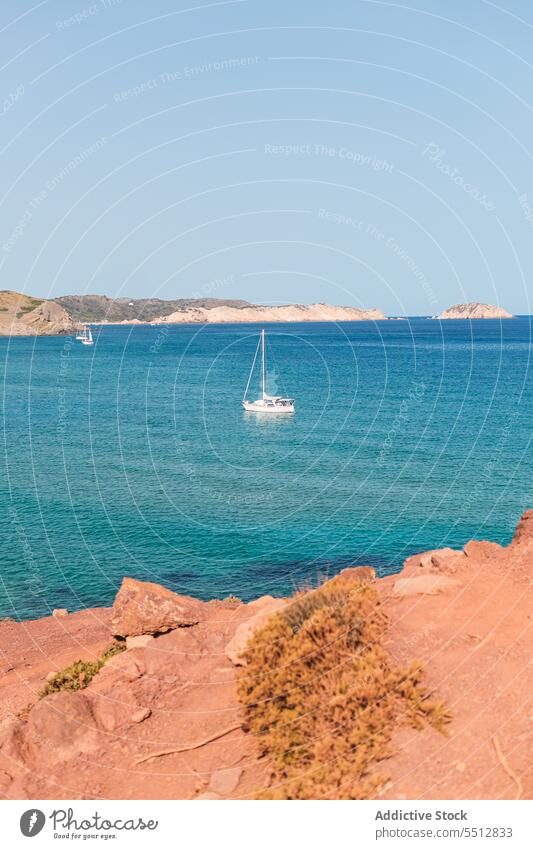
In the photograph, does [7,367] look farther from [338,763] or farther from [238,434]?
[338,763]

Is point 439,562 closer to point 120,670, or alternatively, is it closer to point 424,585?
point 424,585

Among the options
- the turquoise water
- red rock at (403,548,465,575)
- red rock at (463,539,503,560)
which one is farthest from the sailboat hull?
red rock at (463,539,503,560)

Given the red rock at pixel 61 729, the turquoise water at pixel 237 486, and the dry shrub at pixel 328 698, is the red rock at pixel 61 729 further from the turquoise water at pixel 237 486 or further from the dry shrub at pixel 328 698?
the turquoise water at pixel 237 486

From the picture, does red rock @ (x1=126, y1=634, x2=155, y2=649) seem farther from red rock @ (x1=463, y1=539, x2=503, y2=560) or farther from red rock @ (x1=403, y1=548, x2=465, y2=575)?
red rock @ (x1=463, y1=539, x2=503, y2=560)

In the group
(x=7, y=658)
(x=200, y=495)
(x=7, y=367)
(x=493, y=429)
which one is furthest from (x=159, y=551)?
(x=7, y=367)

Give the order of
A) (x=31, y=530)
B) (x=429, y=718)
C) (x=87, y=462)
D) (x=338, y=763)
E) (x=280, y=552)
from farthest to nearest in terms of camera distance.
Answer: (x=87, y=462) < (x=31, y=530) < (x=280, y=552) < (x=429, y=718) < (x=338, y=763)

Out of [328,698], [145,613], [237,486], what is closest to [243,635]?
[145,613]

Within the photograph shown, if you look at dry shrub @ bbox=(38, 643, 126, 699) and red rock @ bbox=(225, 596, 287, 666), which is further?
dry shrub @ bbox=(38, 643, 126, 699)

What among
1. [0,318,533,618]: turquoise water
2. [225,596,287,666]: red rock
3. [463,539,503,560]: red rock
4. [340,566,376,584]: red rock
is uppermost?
[463,539,503,560]: red rock
